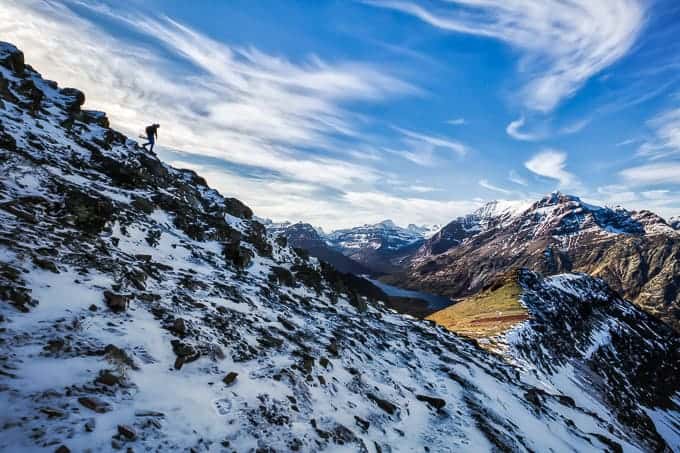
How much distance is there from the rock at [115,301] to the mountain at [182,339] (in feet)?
0.19

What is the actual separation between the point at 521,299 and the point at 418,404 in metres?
53.8

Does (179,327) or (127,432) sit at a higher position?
(179,327)

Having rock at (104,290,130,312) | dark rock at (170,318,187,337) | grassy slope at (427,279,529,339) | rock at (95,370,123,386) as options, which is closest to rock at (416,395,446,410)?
dark rock at (170,318,187,337)

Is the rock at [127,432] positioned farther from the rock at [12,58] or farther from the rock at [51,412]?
the rock at [12,58]

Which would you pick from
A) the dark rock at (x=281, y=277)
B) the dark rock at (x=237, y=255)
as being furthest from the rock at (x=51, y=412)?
the dark rock at (x=281, y=277)

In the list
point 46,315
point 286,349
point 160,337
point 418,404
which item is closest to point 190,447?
point 160,337

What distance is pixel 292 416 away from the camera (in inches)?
372

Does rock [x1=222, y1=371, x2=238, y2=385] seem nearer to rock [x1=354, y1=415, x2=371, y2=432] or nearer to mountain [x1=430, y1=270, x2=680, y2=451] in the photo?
rock [x1=354, y1=415, x2=371, y2=432]

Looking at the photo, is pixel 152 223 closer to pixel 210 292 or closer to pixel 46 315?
pixel 210 292

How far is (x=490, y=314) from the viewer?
2264 inches

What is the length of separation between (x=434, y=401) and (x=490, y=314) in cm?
4898

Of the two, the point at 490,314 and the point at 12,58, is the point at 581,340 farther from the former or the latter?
the point at 12,58

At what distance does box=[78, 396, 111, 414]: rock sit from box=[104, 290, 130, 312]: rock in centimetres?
418

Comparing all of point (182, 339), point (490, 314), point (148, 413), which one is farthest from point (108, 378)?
point (490, 314)
